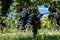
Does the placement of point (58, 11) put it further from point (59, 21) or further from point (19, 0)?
point (19, 0)

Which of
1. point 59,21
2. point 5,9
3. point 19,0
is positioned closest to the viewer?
point 19,0

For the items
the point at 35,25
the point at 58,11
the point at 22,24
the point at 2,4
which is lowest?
the point at 22,24

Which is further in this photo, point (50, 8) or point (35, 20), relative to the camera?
point (35, 20)

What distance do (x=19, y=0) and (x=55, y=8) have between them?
248cm

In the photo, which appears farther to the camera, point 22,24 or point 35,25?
point 22,24

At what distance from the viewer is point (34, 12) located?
30.1 ft

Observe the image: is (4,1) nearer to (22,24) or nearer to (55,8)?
(55,8)

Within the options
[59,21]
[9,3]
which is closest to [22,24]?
[59,21]

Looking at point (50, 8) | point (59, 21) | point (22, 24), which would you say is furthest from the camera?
point (22, 24)

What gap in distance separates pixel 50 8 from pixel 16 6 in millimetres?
1223

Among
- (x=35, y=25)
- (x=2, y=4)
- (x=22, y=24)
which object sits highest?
(x=2, y=4)

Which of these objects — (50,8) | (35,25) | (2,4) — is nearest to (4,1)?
(2,4)

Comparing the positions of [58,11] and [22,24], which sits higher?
[58,11]

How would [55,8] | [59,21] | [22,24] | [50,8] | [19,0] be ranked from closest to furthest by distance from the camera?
1. [19,0]
2. [50,8]
3. [55,8]
4. [59,21]
5. [22,24]
